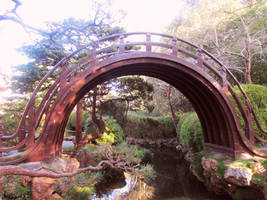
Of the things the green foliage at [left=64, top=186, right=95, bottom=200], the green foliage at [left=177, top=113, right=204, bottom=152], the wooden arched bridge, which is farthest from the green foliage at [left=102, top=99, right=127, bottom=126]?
the green foliage at [left=64, top=186, right=95, bottom=200]

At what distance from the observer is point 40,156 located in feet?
17.0

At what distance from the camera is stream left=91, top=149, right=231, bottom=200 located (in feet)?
20.9

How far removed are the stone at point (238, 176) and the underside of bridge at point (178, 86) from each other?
0.79 meters

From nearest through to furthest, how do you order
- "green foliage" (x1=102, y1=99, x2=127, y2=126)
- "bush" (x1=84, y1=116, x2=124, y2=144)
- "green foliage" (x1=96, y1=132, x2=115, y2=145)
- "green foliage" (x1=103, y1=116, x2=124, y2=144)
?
"green foliage" (x1=96, y1=132, x2=115, y2=145) < "bush" (x1=84, y1=116, x2=124, y2=144) < "green foliage" (x1=103, y1=116, x2=124, y2=144) < "green foliage" (x1=102, y1=99, x2=127, y2=126)

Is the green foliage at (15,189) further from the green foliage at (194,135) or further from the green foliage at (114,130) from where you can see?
the green foliage at (194,135)

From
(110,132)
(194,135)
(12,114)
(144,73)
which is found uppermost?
(144,73)

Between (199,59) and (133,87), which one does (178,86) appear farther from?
(133,87)

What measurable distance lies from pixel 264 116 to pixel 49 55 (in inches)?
378

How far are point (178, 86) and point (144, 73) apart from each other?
1.68 m

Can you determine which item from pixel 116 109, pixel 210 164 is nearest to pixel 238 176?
pixel 210 164

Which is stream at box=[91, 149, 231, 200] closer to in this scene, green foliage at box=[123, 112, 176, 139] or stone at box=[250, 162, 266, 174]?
stone at box=[250, 162, 266, 174]

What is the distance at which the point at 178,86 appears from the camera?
27.3ft

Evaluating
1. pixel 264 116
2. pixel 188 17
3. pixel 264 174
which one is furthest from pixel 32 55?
pixel 188 17

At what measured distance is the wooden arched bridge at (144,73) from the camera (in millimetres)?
5176
